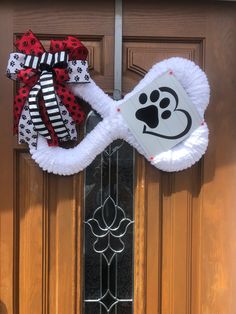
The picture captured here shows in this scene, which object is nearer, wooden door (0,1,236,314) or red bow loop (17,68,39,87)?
red bow loop (17,68,39,87)

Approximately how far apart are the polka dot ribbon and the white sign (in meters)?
0.16

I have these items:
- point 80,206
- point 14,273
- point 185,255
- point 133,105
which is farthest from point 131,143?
point 14,273

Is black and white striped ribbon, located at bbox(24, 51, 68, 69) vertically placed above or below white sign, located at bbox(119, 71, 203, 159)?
above

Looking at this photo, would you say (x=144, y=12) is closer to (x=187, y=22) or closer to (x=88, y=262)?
(x=187, y=22)

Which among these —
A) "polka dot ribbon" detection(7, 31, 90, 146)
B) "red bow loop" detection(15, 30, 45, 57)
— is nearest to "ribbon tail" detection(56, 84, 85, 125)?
"polka dot ribbon" detection(7, 31, 90, 146)

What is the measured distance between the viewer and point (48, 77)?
1.45 m

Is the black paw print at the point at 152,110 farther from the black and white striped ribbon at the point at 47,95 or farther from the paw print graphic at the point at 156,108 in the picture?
the black and white striped ribbon at the point at 47,95

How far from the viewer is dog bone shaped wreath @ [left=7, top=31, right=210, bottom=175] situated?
1.52 meters

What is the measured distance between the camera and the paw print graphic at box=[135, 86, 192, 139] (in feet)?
4.98

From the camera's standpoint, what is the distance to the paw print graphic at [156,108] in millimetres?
1518

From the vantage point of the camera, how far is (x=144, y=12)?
1.59 m

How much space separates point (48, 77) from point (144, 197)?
475 millimetres

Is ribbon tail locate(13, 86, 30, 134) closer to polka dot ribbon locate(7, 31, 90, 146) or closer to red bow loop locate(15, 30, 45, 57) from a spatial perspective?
polka dot ribbon locate(7, 31, 90, 146)

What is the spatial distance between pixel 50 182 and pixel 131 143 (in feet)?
0.93
